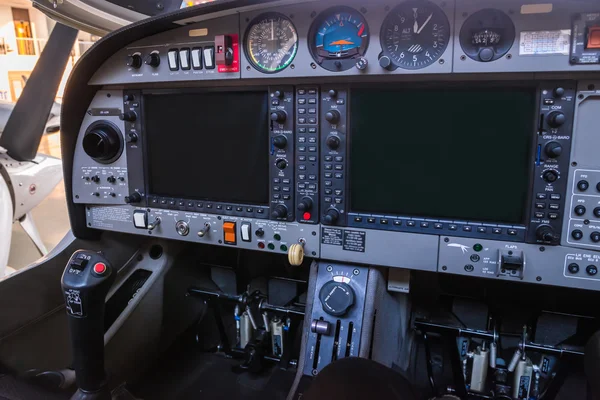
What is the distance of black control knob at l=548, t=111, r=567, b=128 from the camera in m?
1.29

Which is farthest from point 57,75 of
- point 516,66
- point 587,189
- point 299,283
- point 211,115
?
point 587,189

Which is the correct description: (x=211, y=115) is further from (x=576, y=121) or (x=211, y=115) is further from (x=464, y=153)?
(x=576, y=121)

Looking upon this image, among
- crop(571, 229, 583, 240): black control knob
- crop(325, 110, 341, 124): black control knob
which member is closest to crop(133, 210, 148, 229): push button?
crop(325, 110, 341, 124): black control knob

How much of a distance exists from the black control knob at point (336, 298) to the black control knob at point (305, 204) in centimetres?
32

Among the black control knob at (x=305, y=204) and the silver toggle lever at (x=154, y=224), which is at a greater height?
the black control knob at (x=305, y=204)

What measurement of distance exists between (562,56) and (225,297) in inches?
70.0

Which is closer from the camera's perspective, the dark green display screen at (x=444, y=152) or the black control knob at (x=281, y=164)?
the dark green display screen at (x=444, y=152)

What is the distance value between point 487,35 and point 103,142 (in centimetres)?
154

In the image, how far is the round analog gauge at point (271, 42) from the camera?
4.98 feet

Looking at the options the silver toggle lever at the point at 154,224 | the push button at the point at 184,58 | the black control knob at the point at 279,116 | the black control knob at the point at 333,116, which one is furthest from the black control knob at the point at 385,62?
the silver toggle lever at the point at 154,224

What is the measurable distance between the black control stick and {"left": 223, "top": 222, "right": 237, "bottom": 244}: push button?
45cm

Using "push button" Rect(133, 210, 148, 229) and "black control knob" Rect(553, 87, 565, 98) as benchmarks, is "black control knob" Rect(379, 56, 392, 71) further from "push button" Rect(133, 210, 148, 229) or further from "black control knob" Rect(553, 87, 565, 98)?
"push button" Rect(133, 210, 148, 229)

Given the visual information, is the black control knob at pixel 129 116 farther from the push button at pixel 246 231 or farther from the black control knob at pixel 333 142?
the black control knob at pixel 333 142

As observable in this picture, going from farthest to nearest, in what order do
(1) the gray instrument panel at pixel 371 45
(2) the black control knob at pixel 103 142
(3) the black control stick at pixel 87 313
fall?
(2) the black control knob at pixel 103 142
(3) the black control stick at pixel 87 313
(1) the gray instrument panel at pixel 371 45
